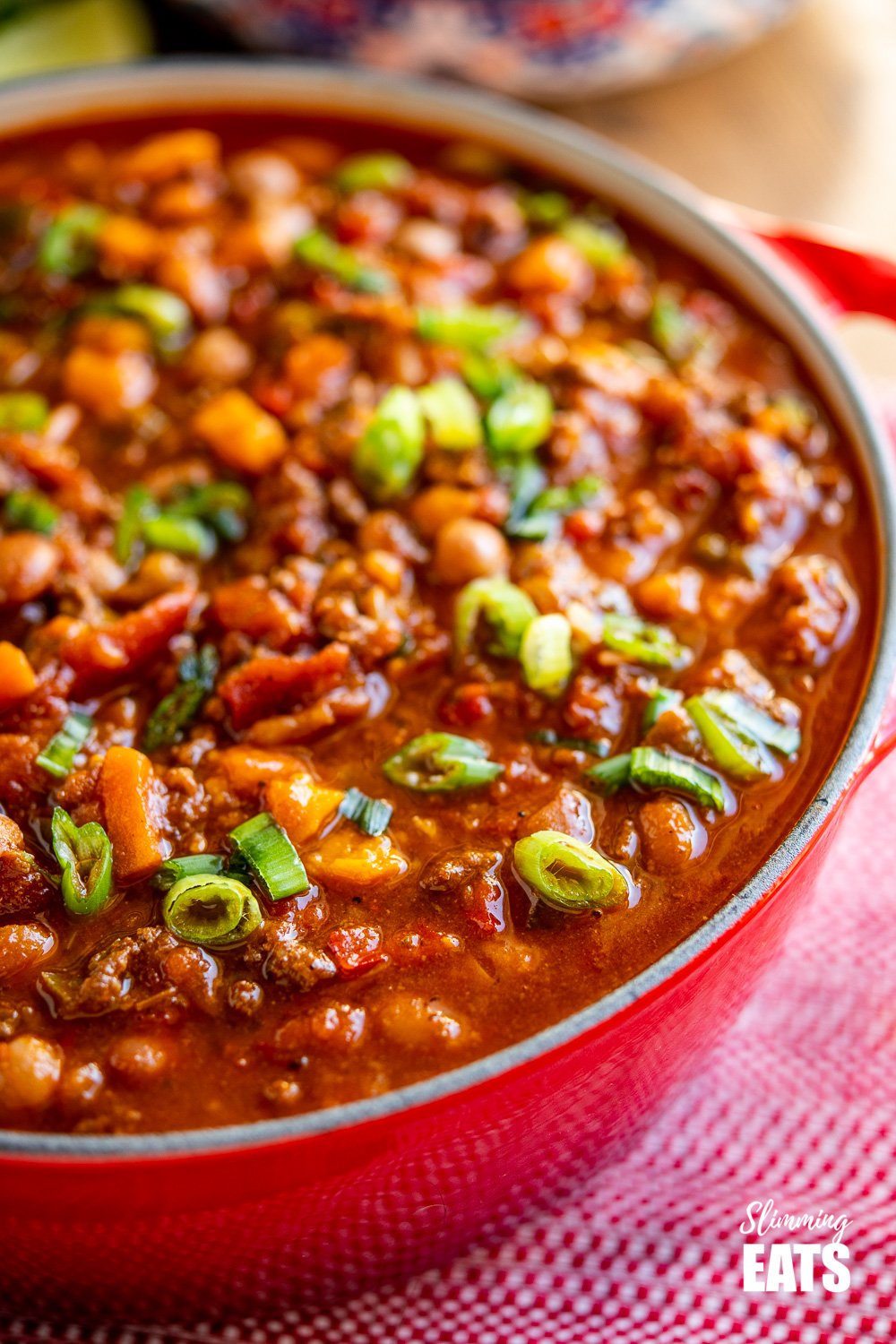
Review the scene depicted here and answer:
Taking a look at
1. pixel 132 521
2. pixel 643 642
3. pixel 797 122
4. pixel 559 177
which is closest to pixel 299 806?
pixel 643 642

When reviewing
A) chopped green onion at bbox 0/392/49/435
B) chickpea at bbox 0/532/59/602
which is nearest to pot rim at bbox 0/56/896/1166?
chopped green onion at bbox 0/392/49/435

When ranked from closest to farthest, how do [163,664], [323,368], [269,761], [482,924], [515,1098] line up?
[515,1098] < [482,924] < [269,761] < [163,664] < [323,368]

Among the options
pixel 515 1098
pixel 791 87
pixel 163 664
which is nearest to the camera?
pixel 515 1098

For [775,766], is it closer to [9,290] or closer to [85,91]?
[9,290]

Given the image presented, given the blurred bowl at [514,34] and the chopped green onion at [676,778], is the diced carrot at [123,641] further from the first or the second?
the blurred bowl at [514,34]

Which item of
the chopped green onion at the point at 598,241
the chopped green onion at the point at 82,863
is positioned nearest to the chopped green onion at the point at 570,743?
the chopped green onion at the point at 82,863

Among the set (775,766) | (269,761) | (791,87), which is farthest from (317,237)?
(791,87)
